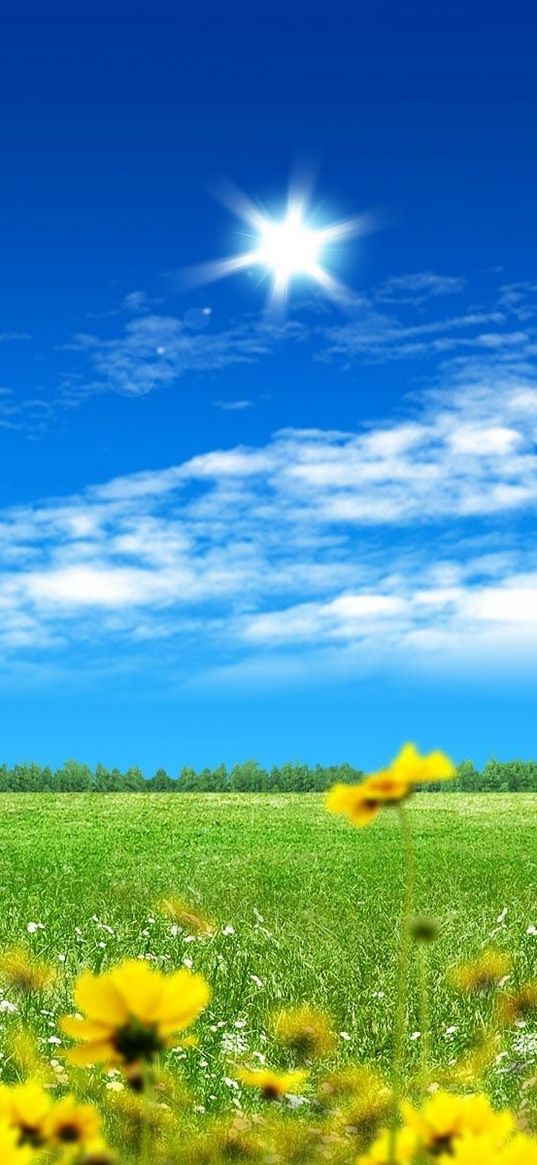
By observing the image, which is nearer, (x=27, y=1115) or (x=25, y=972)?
(x=27, y=1115)

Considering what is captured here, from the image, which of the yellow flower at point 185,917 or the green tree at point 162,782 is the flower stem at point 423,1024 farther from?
the green tree at point 162,782

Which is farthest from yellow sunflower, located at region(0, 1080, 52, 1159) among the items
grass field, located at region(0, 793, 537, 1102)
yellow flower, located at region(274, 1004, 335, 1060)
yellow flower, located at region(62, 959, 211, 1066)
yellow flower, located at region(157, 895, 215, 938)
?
yellow flower, located at region(157, 895, 215, 938)

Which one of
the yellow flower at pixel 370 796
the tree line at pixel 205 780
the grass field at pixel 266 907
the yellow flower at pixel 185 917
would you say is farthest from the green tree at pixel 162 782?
the yellow flower at pixel 370 796

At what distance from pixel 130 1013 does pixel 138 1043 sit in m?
0.04

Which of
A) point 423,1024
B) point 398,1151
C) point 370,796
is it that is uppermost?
point 370,796

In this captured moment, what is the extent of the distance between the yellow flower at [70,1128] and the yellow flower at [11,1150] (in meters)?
0.06

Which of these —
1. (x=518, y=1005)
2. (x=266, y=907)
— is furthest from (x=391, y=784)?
(x=266, y=907)

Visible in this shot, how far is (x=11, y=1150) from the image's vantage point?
1538 mm

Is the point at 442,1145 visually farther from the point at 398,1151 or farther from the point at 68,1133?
the point at 68,1133

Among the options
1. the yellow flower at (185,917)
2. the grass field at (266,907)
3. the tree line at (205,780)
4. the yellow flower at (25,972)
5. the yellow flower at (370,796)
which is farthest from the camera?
the tree line at (205,780)

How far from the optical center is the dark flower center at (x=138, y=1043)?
145 cm

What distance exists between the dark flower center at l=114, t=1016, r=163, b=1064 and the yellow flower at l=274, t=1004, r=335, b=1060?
22.6 ft

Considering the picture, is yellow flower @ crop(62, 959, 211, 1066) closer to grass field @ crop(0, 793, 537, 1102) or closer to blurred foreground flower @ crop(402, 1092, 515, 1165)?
A: blurred foreground flower @ crop(402, 1092, 515, 1165)

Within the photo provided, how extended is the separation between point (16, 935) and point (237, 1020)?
7.75 feet
